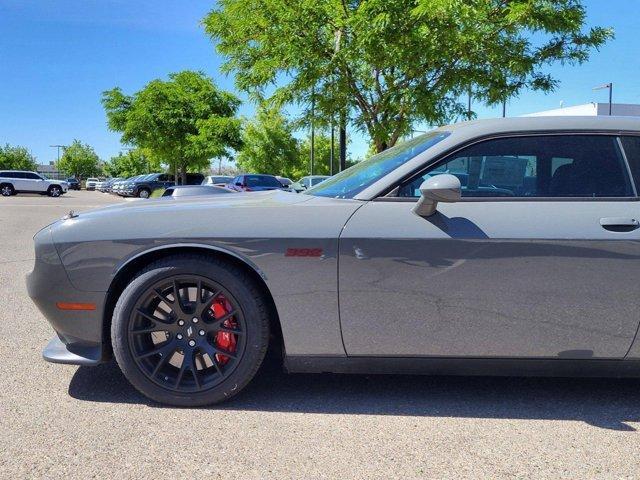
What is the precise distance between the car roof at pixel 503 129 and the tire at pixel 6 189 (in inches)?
1687

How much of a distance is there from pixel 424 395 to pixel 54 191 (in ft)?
141

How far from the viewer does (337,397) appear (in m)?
3.30

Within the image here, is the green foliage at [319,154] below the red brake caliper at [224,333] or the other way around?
the other way around

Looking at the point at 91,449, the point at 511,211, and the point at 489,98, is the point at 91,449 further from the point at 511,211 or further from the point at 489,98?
the point at 489,98

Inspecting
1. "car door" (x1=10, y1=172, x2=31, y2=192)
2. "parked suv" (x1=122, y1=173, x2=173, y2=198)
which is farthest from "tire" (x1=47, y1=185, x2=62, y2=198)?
"parked suv" (x1=122, y1=173, x2=173, y2=198)

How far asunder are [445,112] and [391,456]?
964 centimetres

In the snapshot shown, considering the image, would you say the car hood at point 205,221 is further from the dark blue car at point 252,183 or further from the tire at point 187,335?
the dark blue car at point 252,183

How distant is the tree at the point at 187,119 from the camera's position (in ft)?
100

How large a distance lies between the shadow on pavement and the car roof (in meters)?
1.14

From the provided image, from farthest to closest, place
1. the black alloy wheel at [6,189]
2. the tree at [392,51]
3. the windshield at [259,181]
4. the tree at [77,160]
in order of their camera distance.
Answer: the tree at [77,160] → the black alloy wheel at [6,189] → the windshield at [259,181] → the tree at [392,51]

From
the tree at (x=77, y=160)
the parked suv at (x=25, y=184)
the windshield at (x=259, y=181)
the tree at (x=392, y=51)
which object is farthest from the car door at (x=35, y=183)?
the tree at (x=77, y=160)

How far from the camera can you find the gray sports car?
2912 mm

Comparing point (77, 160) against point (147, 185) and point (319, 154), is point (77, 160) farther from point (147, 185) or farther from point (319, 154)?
point (147, 185)

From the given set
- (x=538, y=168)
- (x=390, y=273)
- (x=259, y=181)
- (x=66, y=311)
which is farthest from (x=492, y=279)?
(x=259, y=181)
